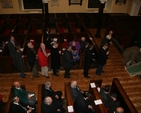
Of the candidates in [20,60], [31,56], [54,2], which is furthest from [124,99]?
[54,2]

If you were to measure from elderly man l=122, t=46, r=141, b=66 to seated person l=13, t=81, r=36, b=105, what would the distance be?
476 cm

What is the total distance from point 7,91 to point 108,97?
13.0 ft

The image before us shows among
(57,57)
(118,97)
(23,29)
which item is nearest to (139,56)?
(118,97)

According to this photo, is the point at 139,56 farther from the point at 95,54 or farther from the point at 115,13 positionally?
the point at 115,13

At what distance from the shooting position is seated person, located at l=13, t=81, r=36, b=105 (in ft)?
16.0

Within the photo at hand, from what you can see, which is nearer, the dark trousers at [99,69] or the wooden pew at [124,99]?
the wooden pew at [124,99]

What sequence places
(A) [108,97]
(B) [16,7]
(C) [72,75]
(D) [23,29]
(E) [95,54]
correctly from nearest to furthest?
(A) [108,97] → (C) [72,75] → (E) [95,54] → (D) [23,29] → (B) [16,7]

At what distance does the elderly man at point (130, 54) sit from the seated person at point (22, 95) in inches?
187

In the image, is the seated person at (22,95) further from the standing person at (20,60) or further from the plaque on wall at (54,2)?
the plaque on wall at (54,2)

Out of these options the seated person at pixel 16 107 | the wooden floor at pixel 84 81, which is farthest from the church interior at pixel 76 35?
the seated person at pixel 16 107

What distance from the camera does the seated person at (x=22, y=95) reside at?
192 inches

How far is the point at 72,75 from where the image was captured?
721 centimetres

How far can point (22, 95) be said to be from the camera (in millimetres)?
4977

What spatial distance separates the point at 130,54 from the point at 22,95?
5.16 metres
